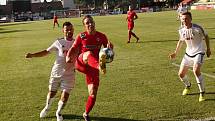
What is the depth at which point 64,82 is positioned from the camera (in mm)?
8273

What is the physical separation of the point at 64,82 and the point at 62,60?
0.46m

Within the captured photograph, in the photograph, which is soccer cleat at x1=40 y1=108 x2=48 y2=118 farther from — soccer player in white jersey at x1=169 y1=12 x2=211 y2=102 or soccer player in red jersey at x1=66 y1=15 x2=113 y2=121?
soccer player in white jersey at x1=169 y1=12 x2=211 y2=102

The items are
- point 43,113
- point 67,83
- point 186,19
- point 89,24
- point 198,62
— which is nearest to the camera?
point 89,24

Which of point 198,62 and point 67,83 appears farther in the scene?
point 198,62

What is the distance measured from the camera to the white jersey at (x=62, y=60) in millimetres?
8320

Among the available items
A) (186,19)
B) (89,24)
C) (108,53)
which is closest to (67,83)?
(89,24)


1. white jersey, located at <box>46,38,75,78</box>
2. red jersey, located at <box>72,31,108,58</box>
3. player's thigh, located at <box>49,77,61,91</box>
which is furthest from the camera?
player's thigh, located at <box>49,77,61,91</box>

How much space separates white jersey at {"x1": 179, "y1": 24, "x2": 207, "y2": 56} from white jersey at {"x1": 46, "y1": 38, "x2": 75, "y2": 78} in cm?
266

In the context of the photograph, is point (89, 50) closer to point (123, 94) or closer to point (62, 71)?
point (62, 71)

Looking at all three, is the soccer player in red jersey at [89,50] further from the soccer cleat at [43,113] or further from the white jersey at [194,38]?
the white jersey at [194,38]

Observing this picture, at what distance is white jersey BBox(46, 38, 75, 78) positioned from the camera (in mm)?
8320

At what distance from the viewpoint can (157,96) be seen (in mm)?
9922

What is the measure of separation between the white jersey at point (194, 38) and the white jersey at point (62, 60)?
105 inches

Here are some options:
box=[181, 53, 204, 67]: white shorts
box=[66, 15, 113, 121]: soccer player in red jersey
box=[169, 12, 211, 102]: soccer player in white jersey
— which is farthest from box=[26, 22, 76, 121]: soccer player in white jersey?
box=[181, 53, 204, 67]: white shorts
